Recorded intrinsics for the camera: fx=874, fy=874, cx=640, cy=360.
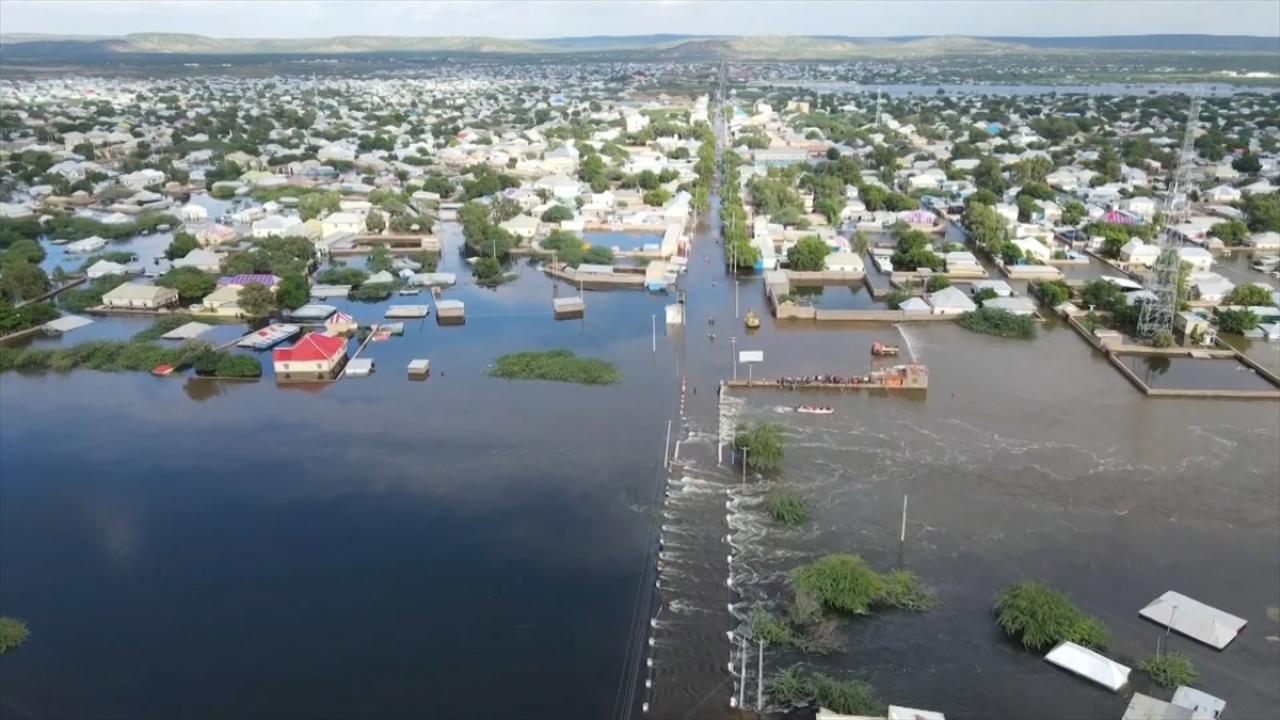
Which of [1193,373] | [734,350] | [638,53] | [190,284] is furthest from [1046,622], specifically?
[638,53]

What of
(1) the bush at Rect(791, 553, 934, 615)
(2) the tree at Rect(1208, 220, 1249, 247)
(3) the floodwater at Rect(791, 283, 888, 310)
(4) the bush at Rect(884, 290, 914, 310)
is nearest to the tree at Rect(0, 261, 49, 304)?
(3) the floodwater at Rect(791, 283, 888, 310)

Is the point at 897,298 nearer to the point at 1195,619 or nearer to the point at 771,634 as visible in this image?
the point at 1195,619

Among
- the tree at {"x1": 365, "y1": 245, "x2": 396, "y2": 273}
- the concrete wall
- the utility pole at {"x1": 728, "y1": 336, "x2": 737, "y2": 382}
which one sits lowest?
the utility pole at {"x1": 728, "y1": 336, "x2": 737, "y2": 382}

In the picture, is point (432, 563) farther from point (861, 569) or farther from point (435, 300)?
point (435, 300)

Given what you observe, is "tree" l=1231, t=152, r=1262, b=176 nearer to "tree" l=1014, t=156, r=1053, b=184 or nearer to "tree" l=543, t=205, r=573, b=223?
"tree" l=1014, t=156, r=1053, b=184

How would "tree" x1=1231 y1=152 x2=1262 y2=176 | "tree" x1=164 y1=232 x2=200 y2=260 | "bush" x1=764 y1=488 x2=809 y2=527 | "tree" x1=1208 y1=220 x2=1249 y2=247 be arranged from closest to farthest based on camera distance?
"bush" x1=764 y1=488 x2=809 y2=527 < "tree" x1=164 y1=232 x2=200 y2=260 < "tree" x1=1208 y1=220 x2=1249 y2=247 < "tree" x1=1231 y1=152 x2=1262 y2=176

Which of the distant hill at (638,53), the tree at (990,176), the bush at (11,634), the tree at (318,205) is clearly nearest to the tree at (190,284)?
the tree at (318,205)

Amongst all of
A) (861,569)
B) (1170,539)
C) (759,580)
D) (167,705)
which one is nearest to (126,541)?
(167,705)
